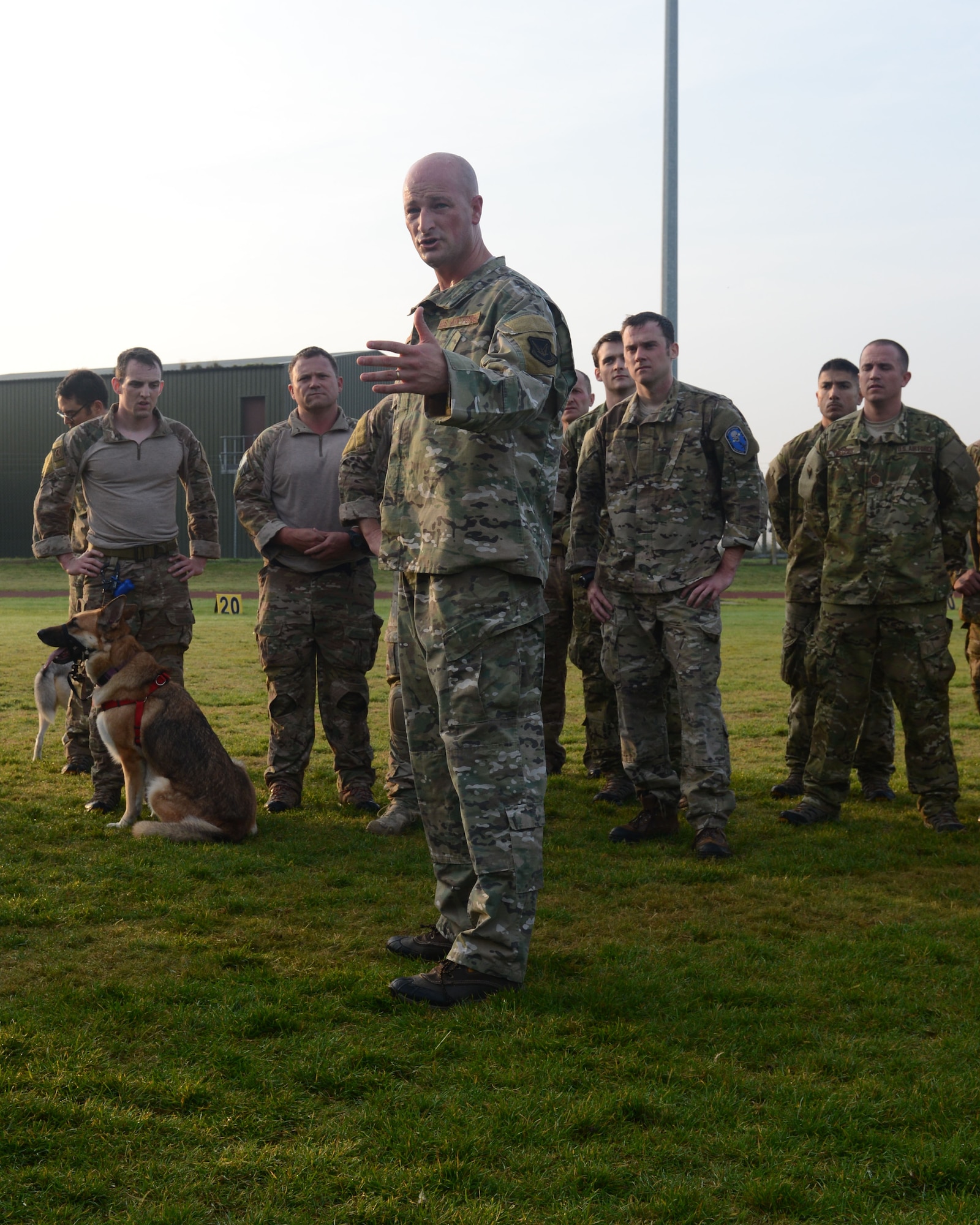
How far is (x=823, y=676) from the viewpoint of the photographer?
6363 mm

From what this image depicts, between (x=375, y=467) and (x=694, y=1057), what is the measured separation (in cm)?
329

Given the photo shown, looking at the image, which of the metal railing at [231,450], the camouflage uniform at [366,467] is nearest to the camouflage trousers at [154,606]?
the camouflage uniform at [366,467]

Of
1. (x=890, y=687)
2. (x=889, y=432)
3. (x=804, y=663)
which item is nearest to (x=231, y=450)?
(x=804, y=663)

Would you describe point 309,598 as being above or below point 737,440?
below

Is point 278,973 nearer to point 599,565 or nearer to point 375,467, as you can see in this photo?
point 375,467

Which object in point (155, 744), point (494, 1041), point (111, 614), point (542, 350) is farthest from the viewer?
point (111, 614)

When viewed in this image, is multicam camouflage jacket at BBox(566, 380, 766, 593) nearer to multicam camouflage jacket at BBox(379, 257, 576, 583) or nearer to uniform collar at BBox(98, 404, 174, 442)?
multicam camouflage jacket at BBox(379, 257, 576, 583)

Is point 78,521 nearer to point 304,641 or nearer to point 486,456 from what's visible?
point 304,641

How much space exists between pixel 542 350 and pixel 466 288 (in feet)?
1.65

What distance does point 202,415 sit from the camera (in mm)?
40344

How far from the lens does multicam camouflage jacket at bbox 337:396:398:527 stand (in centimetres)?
544

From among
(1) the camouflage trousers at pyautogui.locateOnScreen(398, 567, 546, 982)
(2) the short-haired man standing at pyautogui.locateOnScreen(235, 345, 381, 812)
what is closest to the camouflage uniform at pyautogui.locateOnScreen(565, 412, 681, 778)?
(2) the short-haired man standing at pyautogui.locateOnScreen(235, 345, 381, 812)

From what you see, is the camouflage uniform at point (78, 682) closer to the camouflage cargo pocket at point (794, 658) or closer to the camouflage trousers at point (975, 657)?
the camouflage cargo pocket at point (794, 658)

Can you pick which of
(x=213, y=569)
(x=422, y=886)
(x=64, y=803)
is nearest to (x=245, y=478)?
(x=64, y=803)
